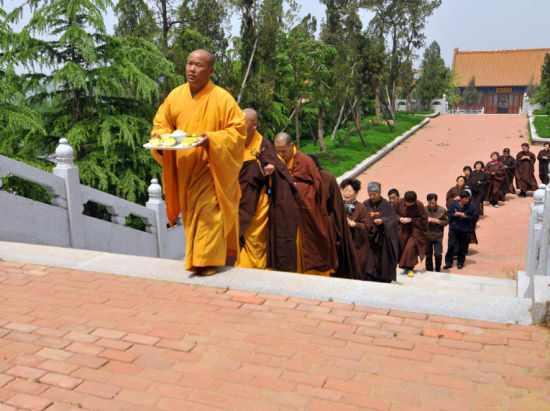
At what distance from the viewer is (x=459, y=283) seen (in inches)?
336

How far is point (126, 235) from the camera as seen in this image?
8.99 m

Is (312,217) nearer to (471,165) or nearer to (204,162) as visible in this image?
(204,162)

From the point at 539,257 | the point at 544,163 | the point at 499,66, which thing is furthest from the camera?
the point at 499,66

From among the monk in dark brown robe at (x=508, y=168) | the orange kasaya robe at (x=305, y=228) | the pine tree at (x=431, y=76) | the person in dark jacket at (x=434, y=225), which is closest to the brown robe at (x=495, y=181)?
the monk in dark brown robe at (x=508, y=168)

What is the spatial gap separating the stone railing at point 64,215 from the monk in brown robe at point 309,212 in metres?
3.16

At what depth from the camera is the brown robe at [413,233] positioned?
901 centimetres

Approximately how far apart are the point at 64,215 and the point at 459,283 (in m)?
5.74

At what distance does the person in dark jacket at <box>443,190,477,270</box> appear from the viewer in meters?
10.3

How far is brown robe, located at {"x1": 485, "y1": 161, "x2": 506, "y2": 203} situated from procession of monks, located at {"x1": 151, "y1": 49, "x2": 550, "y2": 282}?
25.6 feet

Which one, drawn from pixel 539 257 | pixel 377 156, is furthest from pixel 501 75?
pixel 539 257

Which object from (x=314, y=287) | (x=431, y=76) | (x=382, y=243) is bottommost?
(x=382, y=243)

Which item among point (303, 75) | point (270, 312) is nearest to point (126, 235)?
point (270, 312)

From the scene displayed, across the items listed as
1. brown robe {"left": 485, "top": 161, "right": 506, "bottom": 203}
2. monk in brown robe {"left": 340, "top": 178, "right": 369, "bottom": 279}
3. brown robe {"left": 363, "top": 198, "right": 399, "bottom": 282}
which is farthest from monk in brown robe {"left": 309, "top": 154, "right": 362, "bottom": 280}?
brown robe {"left": 485, "top": 161, "right": 506, "bottom": 203}

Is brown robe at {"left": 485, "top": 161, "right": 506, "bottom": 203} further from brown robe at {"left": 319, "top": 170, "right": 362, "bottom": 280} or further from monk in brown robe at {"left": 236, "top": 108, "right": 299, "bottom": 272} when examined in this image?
monk in brown robe at {"left": 236, "top": 108, "right": 299, "bottom": 272}
